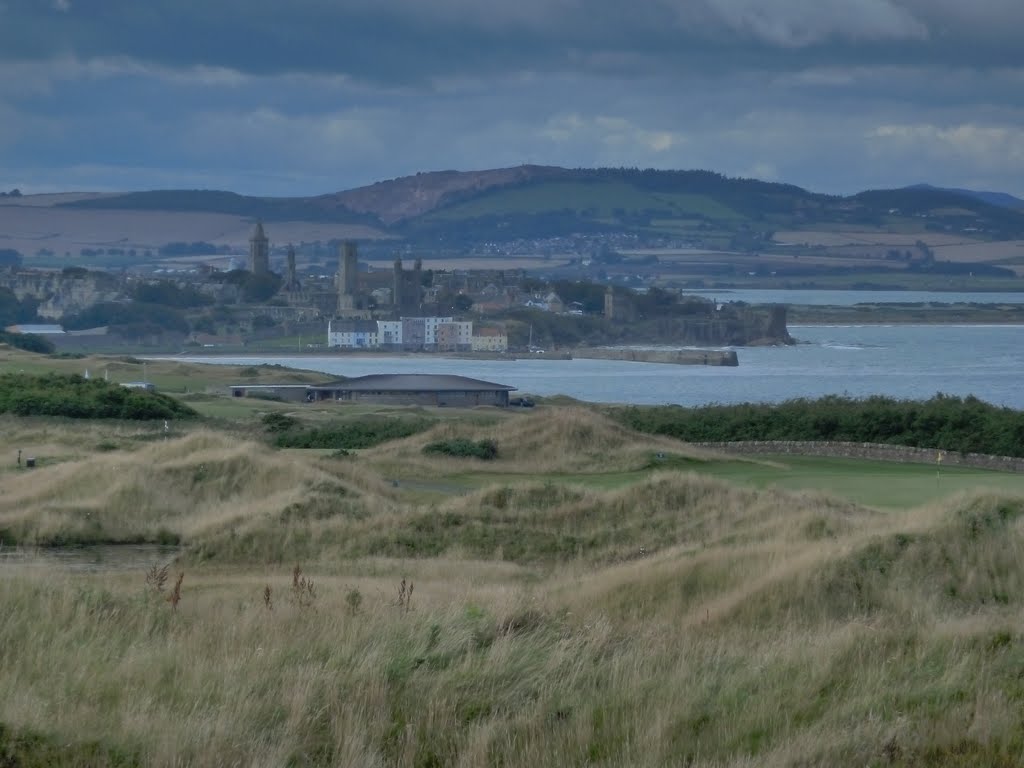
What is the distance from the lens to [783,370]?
90.9 m

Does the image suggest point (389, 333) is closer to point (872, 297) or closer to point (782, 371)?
point (782, 371)

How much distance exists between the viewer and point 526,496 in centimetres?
1683

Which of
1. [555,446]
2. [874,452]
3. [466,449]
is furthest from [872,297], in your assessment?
[466,449]

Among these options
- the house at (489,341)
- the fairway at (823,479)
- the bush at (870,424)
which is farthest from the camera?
the house at (489,341)

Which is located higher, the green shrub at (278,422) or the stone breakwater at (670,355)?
the green shrub at (278,422)

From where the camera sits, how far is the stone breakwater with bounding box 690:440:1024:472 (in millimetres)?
26750

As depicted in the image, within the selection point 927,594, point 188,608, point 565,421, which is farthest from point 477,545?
point 565,421

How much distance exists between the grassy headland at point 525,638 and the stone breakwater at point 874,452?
445 inches

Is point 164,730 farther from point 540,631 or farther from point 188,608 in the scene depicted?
point 188,608

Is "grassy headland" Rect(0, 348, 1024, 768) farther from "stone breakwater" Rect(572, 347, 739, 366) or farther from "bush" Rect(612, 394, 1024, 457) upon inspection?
"stone breakwater" Rect(572, 347, 739, 366)

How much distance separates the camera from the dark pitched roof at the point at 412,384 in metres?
53.4

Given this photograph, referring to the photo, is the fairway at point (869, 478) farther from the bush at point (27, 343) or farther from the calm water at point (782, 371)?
the bush at point (27, 343)

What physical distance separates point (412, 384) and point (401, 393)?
7.88ft

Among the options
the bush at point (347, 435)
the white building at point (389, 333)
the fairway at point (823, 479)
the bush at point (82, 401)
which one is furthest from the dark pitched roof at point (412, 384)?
the white building at point (389, 333)
